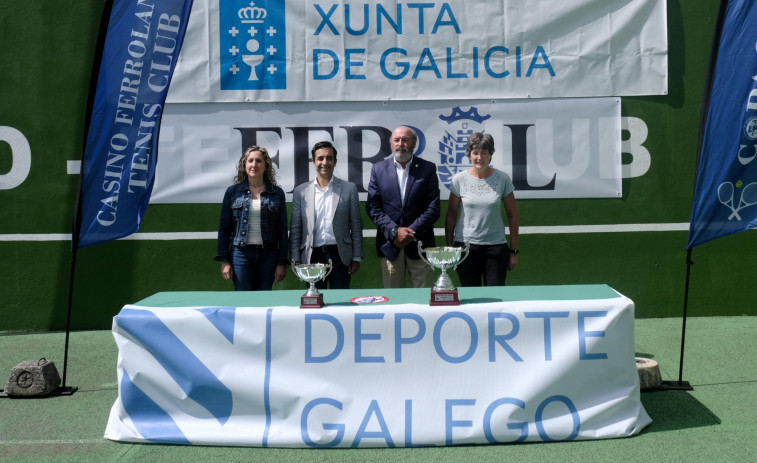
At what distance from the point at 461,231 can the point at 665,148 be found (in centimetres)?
241

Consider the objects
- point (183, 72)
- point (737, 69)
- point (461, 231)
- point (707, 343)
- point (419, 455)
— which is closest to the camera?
point (419, 455)

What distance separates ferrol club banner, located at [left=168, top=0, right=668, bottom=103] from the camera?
6305mm

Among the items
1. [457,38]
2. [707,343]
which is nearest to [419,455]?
[707,343]

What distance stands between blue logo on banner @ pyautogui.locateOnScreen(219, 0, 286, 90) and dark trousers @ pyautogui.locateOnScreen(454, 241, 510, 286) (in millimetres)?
2350

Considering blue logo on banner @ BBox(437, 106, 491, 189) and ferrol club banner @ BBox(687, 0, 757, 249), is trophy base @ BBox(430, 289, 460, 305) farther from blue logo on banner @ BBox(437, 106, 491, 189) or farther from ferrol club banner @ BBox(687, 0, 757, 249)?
blue logo on banner @ BBox(437, 106, 491, 189)

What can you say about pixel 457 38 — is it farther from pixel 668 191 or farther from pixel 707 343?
pixel 707 343

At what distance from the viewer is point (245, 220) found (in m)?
4.83

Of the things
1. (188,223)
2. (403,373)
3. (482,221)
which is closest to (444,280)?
(403,373)

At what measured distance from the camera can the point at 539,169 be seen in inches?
251

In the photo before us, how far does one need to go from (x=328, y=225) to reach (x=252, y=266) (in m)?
0.53

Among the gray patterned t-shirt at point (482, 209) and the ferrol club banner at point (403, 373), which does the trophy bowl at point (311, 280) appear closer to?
the ferrol club banner at point (403, 373)

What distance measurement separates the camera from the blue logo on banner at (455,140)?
6.33 meters

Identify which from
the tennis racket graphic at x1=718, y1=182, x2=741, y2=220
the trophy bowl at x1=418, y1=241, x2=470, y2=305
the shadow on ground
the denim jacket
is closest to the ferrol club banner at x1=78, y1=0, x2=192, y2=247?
the denim jacket

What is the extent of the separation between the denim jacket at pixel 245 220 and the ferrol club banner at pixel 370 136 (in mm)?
1442
